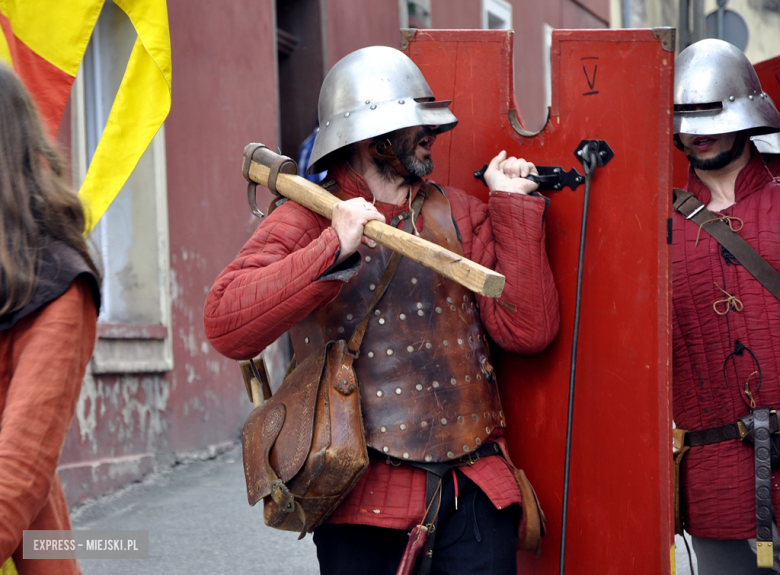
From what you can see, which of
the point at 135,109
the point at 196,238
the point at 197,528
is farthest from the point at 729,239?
the point at 196,238

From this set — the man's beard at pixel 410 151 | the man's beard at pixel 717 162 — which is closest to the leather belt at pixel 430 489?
the man's beard at pixel 410 151

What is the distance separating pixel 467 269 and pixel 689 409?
1082 mm

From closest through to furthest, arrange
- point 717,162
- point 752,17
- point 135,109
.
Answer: point 717,162
point 135,109
point 752,17

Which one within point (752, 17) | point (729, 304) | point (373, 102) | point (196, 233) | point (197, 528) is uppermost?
Result: point (752, 17)

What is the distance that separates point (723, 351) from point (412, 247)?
110cm

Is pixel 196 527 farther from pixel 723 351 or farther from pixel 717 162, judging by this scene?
pixel 717 162

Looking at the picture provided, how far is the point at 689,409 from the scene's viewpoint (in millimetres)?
2695

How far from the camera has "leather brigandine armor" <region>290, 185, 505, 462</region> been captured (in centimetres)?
223

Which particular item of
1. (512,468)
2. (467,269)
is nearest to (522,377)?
(512,468)

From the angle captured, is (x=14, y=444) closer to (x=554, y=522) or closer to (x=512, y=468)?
(x=512, y=468)

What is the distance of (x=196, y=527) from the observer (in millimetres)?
4762

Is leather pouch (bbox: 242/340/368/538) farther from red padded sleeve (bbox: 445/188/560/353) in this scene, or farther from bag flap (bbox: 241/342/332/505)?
red padded sleeve (bbox: 445/188/560/353)

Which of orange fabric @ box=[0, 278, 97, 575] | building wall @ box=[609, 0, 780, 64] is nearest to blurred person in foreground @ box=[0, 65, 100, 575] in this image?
orange fabric @ box=[0, 278, 97, 575]

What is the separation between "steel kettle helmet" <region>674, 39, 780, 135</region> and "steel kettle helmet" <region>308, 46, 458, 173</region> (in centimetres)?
78
